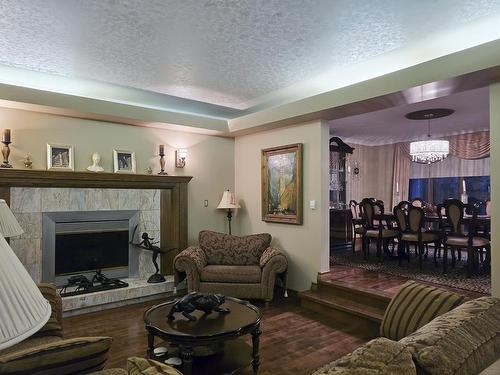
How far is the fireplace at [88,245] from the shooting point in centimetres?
443

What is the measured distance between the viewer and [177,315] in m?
2.90

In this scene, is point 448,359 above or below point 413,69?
below

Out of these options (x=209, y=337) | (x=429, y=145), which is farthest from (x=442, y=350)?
(x=429, y=145)

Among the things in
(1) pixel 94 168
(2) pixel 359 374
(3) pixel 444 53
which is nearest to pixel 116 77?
(1) pixel 94 168

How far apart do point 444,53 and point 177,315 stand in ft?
11.0

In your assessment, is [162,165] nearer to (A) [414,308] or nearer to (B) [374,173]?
(A) [414,308]

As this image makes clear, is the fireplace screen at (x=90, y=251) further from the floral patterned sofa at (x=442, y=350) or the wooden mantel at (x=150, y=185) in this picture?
the floral patterned sofa at (x=442, y=350)

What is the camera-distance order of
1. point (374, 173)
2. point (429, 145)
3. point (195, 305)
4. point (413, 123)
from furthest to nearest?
1. point (374, 173)
2. point (413, 123)
3. point (429, 145)
4. point (195, 305)

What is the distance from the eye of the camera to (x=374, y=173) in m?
8.62

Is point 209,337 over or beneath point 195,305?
beneath

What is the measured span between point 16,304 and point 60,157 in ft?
14.0

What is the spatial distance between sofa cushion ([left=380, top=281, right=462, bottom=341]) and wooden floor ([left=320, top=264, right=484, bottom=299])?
137 cm

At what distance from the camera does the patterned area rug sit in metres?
4.16

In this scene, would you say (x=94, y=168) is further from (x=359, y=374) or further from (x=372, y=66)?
(x=359, y=374)
